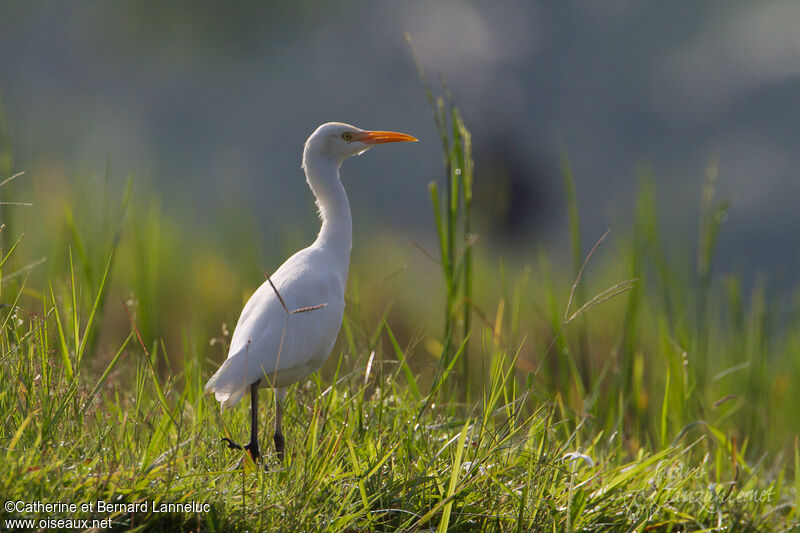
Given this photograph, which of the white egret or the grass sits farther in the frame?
the white egret

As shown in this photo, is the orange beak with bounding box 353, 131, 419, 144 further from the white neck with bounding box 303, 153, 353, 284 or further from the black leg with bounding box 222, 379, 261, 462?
the black leg with bounding box 222, 379, 261, 462

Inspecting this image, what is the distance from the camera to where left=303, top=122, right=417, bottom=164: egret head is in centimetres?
250

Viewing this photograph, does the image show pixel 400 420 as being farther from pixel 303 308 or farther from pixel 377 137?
pixel 377 137

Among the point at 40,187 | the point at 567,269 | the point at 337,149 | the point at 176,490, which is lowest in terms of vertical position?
the point at 567,269

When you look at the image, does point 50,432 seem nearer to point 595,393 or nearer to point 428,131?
point 595,393

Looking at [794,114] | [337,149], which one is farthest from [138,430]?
[794,114]

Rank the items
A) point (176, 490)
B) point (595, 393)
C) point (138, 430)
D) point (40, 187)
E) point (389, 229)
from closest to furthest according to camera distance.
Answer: point (176, 490), point (138, 430), point (595, 393), point (40, 187), point (389, 229)

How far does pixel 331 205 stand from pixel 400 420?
0.85 m

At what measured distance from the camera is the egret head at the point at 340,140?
250 centimetres

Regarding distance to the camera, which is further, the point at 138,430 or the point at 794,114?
the point at 794,114

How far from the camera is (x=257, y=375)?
1.97 meters

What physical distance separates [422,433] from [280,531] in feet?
1.66

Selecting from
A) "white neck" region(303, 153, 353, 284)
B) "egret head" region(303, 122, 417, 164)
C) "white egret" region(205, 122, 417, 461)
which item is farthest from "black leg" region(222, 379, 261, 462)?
"egret head" region(303, 122, 417, 164)

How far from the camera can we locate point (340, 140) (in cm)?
252
